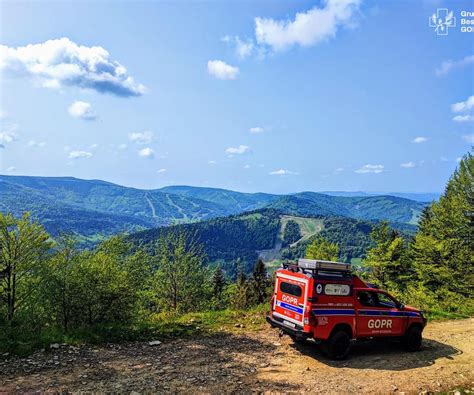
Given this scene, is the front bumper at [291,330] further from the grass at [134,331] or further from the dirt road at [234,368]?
the grass at [134,331]

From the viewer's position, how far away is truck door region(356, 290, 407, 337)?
12126mm

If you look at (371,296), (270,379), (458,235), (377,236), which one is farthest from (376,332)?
(377,236)

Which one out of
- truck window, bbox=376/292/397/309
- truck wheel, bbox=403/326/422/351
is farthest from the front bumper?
truck wheel, bbox=403/326/422/351

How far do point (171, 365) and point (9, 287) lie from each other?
422 inches

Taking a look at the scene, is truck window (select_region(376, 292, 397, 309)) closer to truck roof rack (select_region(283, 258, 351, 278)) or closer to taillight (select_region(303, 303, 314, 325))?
truck roof rack (select_region(283, 258, 351, 278))

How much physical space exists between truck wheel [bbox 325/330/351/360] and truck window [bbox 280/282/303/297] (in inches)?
69.8

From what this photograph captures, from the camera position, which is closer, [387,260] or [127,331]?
[127,331]

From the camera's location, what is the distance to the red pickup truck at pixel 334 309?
11281 millimetres

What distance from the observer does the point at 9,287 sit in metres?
16.2

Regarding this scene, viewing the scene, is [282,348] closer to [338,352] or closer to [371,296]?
[338,352]

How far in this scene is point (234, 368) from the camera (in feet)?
33.3

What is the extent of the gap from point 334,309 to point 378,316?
2133 millimetres

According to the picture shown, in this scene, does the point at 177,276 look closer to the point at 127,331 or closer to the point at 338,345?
the point at 127,331

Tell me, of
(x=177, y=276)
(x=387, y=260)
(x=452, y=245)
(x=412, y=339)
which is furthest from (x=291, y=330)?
(x=387, y=260)
